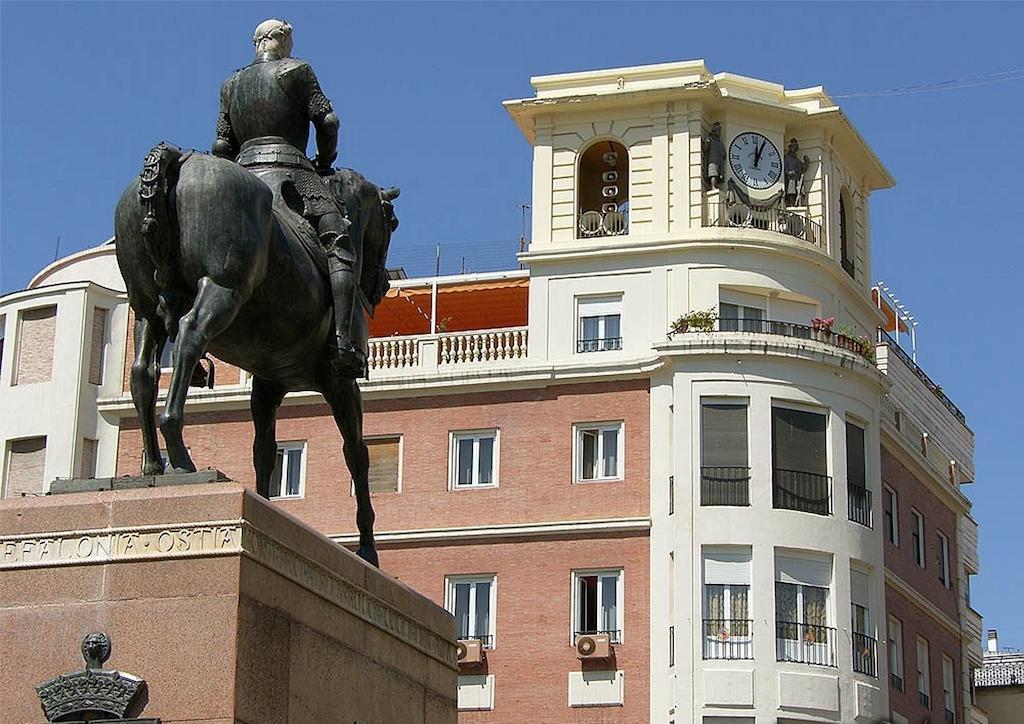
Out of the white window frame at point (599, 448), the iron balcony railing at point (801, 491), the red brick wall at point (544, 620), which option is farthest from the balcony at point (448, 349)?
the iron balcony railing at point (801, 491)

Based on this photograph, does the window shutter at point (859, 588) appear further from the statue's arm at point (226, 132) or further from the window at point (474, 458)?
the statue's arm at point (226, 132)

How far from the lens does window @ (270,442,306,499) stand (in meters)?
53.5

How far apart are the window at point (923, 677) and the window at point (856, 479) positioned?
6982mm

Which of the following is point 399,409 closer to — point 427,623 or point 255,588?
point 427,623

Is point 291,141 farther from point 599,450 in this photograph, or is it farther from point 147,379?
point 599,450

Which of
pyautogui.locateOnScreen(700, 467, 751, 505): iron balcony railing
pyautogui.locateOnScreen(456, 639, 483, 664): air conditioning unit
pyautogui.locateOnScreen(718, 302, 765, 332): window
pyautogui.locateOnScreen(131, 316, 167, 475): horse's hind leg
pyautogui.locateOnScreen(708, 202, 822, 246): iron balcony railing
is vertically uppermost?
pyautogui.locateOnScreen(708, 202, 822, 246): iron balcony railing

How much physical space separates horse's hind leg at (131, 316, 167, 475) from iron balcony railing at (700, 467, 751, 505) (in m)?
34.8

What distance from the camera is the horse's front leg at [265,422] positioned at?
57.6 ft

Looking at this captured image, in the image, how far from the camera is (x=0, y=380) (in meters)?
56.7

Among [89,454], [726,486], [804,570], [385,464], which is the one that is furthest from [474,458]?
[89,454]

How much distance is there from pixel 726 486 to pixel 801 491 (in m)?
1.94

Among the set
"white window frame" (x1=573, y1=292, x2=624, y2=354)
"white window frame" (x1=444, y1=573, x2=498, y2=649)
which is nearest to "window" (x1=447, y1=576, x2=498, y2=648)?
"white window frame" (x1=444, y1=573, x2=498, y2=649)

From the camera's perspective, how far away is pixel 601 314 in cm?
5309

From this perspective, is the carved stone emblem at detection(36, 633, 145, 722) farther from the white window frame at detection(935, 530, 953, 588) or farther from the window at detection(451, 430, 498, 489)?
the white window frame at detection(935, 530, 953, 588)
